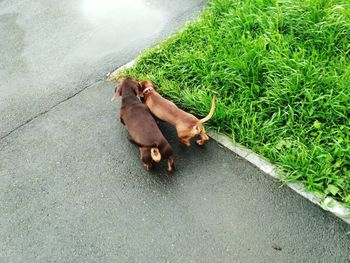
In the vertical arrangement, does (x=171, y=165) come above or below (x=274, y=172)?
above

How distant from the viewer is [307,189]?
359 centimetres

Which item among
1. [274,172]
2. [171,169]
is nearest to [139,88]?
[171,169]

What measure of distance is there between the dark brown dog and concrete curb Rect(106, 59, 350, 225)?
65 centimetres

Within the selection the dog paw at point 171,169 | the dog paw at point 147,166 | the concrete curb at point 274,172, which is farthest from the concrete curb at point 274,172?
the dog paw at point 147,166

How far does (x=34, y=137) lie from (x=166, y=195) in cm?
181

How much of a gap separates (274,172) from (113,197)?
5.18ft

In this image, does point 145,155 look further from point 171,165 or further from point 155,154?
point 171,165

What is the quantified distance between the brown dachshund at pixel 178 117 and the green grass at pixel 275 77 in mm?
400

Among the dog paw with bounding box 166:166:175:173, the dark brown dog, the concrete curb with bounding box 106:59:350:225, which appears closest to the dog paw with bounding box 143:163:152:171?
the dark brown dog

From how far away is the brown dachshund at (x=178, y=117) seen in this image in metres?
3.84

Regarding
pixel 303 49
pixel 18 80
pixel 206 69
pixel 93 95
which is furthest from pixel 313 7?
pixel 18 80

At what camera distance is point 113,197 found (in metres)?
3.83

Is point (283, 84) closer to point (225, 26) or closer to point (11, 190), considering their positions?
point (225, 26)

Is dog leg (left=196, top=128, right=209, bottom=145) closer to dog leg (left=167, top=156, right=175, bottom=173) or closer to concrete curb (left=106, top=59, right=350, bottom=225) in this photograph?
concrete curb (left=106, top=59, right=350, bottom=225)
